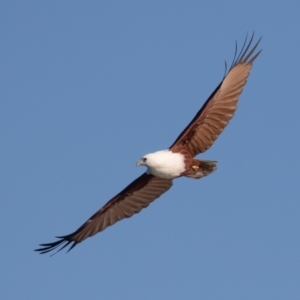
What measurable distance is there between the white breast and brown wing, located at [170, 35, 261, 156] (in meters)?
0.33

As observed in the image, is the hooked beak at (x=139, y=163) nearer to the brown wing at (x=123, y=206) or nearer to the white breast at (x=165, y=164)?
the white breast at (x=165, y=164)

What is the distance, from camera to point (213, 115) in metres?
18.8

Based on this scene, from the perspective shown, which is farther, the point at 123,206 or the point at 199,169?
the point at 123,206

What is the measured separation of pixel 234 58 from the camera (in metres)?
19.0

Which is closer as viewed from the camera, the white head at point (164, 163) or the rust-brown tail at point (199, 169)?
the white head at point (164, 163)

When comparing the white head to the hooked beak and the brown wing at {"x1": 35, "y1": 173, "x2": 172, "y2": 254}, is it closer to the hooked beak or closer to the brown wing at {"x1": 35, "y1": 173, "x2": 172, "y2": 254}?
the hooked beak

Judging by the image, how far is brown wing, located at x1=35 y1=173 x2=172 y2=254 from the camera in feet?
66.6

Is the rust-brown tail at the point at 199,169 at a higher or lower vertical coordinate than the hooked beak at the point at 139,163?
lower

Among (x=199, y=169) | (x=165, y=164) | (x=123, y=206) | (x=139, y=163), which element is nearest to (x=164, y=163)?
(x=165, y=164)

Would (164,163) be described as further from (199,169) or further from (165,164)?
(199,169)

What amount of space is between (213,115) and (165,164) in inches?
51.2

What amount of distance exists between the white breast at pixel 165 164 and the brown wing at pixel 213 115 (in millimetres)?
331

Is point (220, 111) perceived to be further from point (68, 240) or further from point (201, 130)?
point (68, 240)

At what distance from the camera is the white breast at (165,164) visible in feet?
59.5
